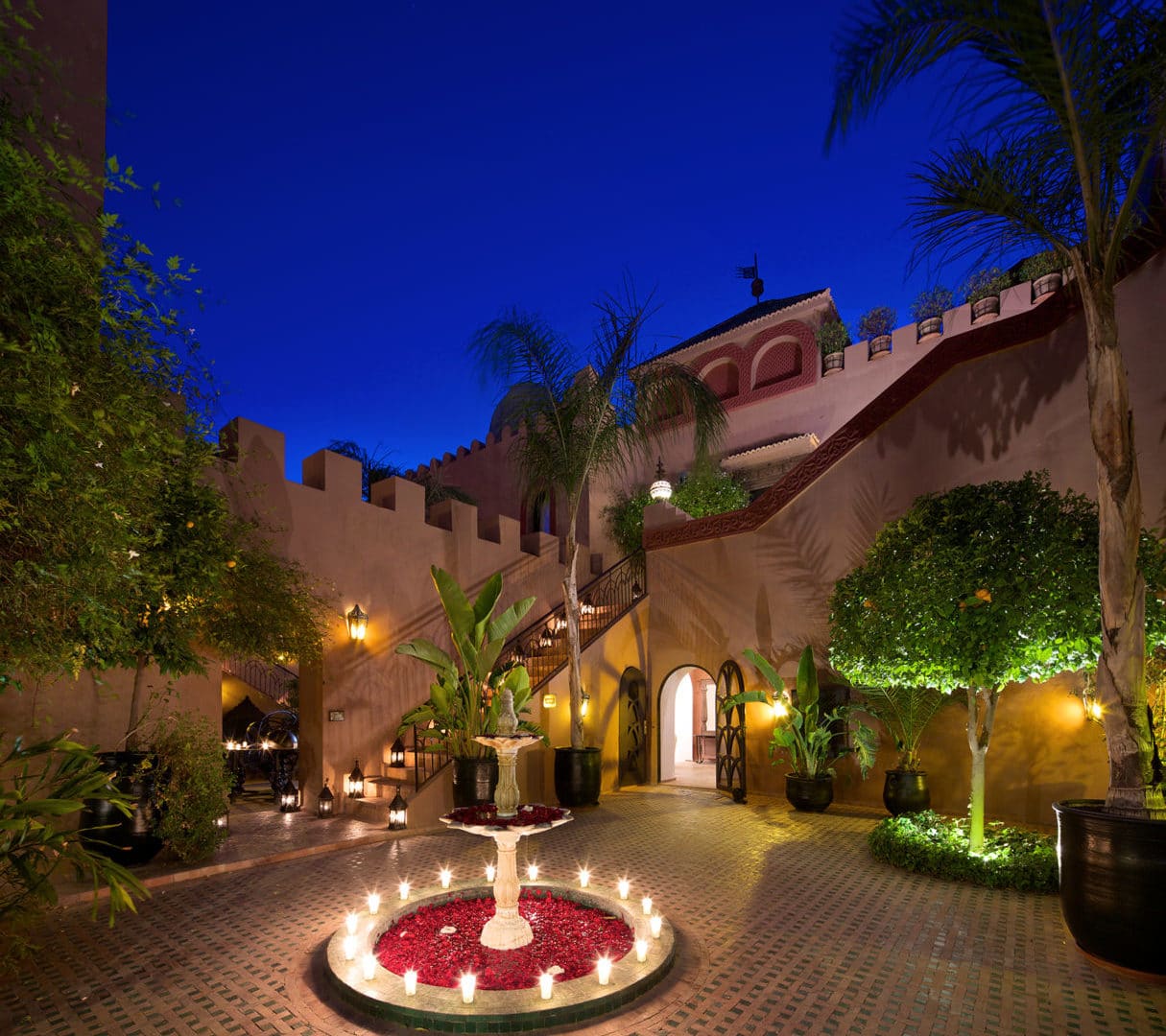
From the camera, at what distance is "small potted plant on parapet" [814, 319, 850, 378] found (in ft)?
49.0

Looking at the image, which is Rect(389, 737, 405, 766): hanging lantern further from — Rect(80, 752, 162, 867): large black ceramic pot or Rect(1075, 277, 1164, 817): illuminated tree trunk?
Rect(1075, 277, 1164, 817): illuminated tree trunk

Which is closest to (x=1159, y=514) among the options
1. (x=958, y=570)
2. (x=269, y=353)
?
(x=958, y=570)

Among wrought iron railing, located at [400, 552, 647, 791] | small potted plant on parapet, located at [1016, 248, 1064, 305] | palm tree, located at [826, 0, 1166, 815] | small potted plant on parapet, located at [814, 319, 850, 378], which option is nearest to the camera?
palm tree, located at [826, 0, 1166, 815]

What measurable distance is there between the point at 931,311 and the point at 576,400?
9365 millimetres

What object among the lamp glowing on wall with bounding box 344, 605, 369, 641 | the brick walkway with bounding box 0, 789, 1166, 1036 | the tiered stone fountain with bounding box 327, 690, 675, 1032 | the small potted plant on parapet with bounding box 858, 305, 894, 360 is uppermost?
the small potted plant on parapet with bounding box 858, 305, 894, 360

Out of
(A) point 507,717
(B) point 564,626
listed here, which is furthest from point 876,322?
(A) point 507,717

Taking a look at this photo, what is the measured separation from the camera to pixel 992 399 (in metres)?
8.90

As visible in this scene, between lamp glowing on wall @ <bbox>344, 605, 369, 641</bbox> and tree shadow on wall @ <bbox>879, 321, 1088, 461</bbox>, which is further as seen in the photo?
lamp glowing on wall @ <bbox>344, 605, 369, 641</bbox>

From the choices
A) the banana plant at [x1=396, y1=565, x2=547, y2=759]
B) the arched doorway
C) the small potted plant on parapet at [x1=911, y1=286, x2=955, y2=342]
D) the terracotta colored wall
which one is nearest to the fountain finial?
the banana plant at [x1=396, y1=565, x2=547, y2=759]

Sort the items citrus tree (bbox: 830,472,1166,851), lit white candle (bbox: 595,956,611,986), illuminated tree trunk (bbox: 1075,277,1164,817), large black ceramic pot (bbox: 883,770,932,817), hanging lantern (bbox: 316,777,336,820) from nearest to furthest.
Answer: lit white candle (bbox: 595,956,611,986), illuminated tree trunk (bbox: 1075,277,1164,817), citrus tree (bbox: 830,472,1166,851), large black ceramic pot (bbox: 883,770,932,817), hanging lantern (bbox: 316,777,336,820)

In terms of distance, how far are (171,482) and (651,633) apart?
8.22 m

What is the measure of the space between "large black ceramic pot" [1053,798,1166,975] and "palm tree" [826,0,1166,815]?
24 centimetres

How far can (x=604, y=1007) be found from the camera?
12.9 ft

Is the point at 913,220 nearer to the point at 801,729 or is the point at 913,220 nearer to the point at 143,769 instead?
the point at 801,729
